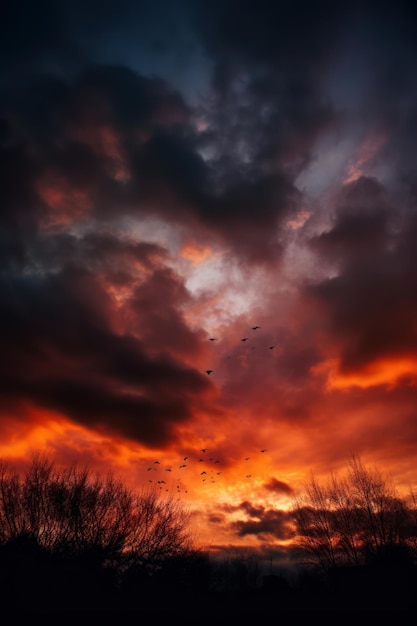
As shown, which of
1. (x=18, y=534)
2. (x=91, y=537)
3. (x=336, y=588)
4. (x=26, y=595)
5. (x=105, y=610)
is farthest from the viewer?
(x=336, y=588)

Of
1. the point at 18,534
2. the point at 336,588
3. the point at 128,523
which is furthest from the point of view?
the point at 336,588

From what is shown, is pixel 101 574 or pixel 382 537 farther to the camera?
pixel 382 537

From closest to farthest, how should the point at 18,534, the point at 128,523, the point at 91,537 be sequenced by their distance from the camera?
the point at 18,534 → the point at 91,537 → the point at 128,523

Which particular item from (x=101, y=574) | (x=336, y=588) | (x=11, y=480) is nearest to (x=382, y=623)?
(x=336, y=588)

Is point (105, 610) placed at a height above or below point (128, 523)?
below

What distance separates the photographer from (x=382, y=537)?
3994 centimetres

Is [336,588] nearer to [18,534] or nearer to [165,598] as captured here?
[165,598]

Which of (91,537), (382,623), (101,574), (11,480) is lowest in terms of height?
(382,623)

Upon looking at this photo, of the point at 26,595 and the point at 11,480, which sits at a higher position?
the point at 11,480

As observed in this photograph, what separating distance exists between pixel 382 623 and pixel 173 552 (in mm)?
20324

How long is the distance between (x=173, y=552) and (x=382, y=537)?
70.0 feet

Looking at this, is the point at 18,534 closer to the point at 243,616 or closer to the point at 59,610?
the point at 59,610

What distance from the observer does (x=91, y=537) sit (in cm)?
3550

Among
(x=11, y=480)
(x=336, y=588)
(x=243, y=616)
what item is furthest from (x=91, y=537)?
(x=336, y=588)
